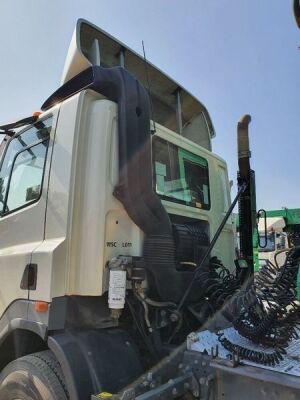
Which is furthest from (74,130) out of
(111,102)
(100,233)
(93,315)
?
(93,315)

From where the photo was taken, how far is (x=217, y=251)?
3.82 m

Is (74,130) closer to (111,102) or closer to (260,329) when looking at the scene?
A: (111,102)

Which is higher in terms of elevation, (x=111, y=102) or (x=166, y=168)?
(x=111, y=102)

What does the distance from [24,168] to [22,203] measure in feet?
1.06

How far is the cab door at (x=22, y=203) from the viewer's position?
2.79m

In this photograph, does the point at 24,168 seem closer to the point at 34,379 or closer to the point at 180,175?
the point at 180,175

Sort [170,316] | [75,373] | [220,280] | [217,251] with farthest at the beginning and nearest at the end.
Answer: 1. [217,251]
2. [220,280]
3. [170,316]
4. [75,373]

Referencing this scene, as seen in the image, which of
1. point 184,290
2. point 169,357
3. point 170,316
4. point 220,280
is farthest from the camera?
point 220,280

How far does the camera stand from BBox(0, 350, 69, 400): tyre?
2277 mm

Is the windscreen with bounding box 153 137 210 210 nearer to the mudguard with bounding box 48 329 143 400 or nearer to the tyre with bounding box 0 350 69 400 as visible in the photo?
the mudguard with bounding box 48 329 143 400

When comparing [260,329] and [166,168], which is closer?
[260,329]

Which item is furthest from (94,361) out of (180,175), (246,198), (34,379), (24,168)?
(246,198)

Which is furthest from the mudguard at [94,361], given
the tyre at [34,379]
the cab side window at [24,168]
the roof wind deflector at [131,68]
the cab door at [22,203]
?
the roof wind deflector at [131,68]

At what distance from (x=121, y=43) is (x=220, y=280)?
7.29 feet
